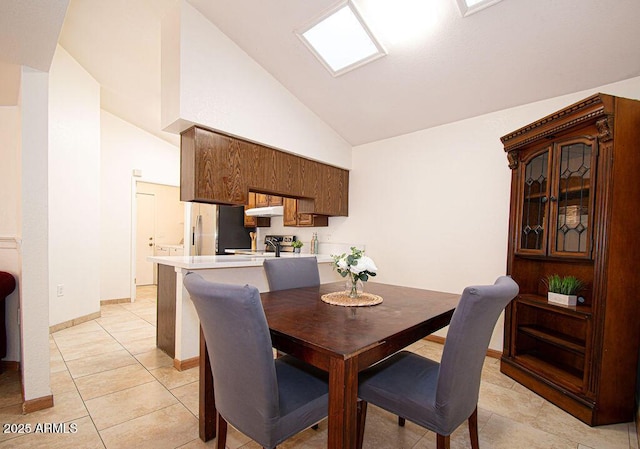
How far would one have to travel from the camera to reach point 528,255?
2.35 m

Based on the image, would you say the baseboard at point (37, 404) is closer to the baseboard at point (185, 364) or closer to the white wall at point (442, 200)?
the baseboard at point (185, 364)

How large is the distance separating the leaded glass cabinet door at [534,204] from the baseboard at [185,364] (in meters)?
2.88

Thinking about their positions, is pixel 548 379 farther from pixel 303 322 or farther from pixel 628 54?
pixel 628 54

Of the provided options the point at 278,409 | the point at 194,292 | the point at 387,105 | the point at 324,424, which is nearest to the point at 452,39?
the point at 387,105

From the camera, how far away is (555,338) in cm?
219

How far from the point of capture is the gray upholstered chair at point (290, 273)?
215cm

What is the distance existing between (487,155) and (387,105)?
3.61 feet

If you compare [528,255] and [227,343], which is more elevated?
[528,255]

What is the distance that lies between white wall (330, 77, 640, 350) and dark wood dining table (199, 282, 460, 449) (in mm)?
1155

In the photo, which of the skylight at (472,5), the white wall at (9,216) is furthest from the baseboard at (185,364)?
the skylight at (472,5)

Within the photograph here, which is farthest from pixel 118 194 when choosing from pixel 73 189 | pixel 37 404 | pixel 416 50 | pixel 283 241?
pixel 416 50

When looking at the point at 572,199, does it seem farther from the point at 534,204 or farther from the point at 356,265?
the point at 356,265

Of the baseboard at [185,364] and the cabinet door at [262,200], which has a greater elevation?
the cabinet door at [262,200]

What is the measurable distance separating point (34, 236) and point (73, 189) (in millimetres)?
2126
